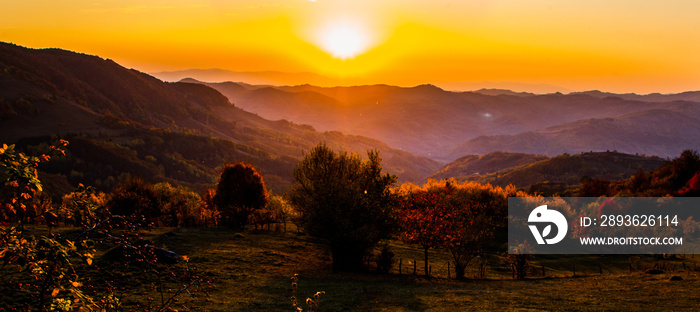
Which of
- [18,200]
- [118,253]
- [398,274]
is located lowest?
[398,274]

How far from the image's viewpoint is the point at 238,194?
68.8 metres

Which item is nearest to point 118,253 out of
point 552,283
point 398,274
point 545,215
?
point 398,274

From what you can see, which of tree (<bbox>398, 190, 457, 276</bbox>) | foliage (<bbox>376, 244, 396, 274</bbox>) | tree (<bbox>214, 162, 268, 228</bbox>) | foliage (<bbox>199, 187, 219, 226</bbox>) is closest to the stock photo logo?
tree (<bbox>398, 190, 457, 276</bbox>)

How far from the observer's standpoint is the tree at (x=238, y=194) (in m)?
68.8

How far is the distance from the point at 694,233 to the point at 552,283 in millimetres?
43060

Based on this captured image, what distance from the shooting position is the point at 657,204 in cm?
7994

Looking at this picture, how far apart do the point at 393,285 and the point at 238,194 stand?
123ft

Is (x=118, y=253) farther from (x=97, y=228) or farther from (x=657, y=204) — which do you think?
(x=657, y=204)

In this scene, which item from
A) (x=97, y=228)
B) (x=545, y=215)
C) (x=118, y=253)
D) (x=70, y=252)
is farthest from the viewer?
(x=545, y=215)

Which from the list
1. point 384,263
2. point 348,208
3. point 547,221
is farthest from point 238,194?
point 547,221

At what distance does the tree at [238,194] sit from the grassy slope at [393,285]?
1266cm

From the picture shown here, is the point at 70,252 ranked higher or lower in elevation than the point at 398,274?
higher

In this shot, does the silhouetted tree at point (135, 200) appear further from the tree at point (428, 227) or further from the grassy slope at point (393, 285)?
the tree at point (428, 227)

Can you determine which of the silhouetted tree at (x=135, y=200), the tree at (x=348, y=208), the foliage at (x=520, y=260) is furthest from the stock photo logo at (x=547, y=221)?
the silhouetted tree at (x=135, y=200)
